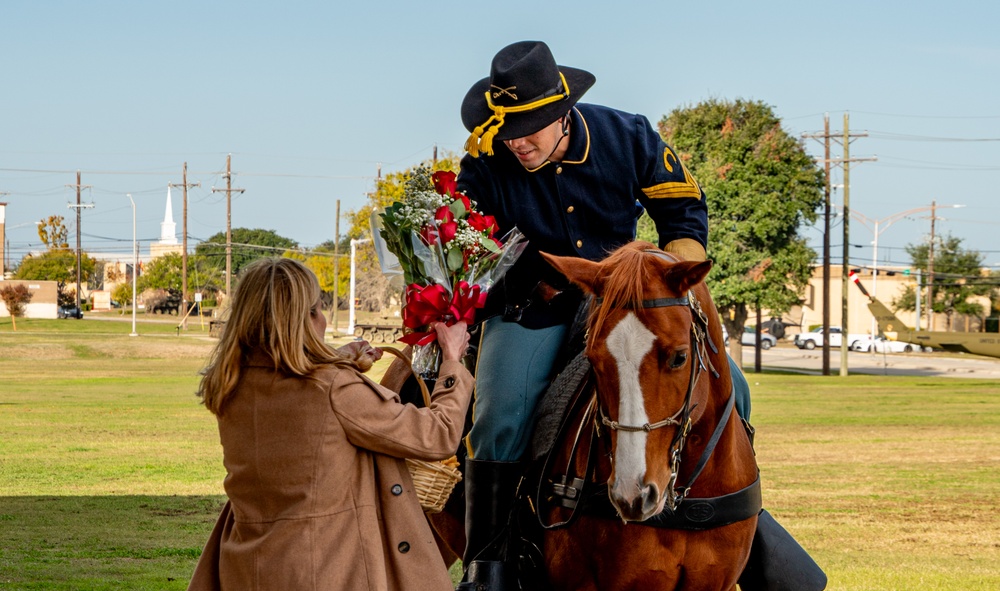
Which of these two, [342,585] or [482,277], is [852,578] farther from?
[342,585]

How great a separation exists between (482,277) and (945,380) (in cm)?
4473

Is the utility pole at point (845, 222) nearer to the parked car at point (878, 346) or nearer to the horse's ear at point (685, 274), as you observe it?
the parked car at point (878, 346)

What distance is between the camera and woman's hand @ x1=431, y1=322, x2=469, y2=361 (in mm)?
4336

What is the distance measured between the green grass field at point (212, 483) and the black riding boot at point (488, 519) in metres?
3.99

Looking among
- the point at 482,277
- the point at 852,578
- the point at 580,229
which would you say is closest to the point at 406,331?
the point at 482,277

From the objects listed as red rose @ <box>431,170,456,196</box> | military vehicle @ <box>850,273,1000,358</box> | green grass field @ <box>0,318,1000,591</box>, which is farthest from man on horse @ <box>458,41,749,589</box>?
military vehicle @ <box>850,273,1000,358</box>

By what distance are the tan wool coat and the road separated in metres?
49.5

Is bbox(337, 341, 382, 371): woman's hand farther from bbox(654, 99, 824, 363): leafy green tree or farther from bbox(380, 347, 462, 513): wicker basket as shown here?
bbox(654, 99, 824, 363): leafy green tree

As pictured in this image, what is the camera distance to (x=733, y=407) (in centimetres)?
435

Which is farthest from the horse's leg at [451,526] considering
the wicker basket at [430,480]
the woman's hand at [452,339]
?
the woman's hand at [452,339]

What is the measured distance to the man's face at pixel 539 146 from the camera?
4.93 metres

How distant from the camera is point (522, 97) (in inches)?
187

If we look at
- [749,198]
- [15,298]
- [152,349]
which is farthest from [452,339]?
[15,298]

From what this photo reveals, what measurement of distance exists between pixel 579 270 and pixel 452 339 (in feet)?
2.03
